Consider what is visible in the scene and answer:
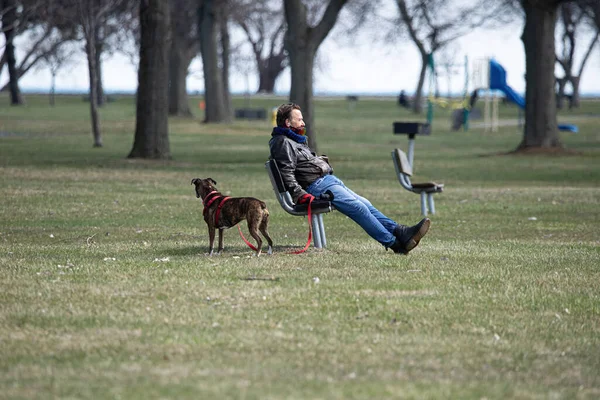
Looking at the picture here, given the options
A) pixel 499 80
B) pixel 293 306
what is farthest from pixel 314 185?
pixel 499 80

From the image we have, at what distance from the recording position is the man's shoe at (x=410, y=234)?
10758 mm

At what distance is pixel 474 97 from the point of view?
58.3m

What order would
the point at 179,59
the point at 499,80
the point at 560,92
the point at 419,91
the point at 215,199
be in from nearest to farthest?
the point at 215,199 → the point at 499,80 → the point at 179,59 → the point at 419,91 → the point at 560,92

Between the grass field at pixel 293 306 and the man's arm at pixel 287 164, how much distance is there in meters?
0.64

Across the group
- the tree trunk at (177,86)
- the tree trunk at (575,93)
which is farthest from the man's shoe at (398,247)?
the tree trunk at (575,93)

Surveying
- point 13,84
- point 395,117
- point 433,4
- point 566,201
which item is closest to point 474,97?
point 433,4

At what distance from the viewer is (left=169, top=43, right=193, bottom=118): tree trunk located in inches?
2355

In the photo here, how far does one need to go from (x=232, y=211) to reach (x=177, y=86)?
1988 inches

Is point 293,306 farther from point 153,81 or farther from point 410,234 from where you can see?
point 153,81

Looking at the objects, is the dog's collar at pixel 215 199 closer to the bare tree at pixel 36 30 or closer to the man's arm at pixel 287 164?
the man's arm at pixel 287 164

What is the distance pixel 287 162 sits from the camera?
10984mm

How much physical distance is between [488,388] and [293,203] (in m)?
5.11

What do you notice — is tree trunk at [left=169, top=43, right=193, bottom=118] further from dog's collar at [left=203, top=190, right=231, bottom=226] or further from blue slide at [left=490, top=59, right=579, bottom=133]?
dog's collar at [left=203, top=190, right=231, bottom=226]

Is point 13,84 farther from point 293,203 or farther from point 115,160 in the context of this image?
point 293,203
